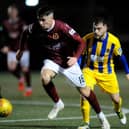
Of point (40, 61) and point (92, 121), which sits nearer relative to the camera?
point (92, 121)

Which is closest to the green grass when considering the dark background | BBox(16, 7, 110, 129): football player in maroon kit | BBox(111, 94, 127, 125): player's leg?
BBox(111, 94, 127, 125): player's leg

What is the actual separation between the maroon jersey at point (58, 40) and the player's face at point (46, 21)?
0.34 ft

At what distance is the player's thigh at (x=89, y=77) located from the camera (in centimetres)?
1119

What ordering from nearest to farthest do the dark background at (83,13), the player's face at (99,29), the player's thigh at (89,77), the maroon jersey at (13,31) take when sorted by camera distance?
1. the player's face at (99,29)
2. the player's thigh at (89,77)
3. the maroon jersey at (13,31)
4. the dark background at (83,13)

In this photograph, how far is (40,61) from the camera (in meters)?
24.5

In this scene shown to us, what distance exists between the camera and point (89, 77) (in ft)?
37.1

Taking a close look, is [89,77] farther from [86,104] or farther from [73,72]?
[73,72]

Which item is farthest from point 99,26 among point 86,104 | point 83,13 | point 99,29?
point 83,13

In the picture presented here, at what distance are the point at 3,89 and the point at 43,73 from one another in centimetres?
806

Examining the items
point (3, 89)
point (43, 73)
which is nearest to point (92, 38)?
point (43, 73)

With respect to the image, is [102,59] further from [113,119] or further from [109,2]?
[109,2]

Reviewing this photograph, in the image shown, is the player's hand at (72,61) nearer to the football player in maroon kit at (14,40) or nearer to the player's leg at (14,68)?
the football player in maroon kit at (14,40)

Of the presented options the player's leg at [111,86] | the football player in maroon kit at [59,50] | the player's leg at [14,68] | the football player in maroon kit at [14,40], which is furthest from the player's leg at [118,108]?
the player's leg at [14,68]

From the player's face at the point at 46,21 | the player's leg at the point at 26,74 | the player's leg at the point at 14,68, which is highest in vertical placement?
the player's face at the point at 46,21
